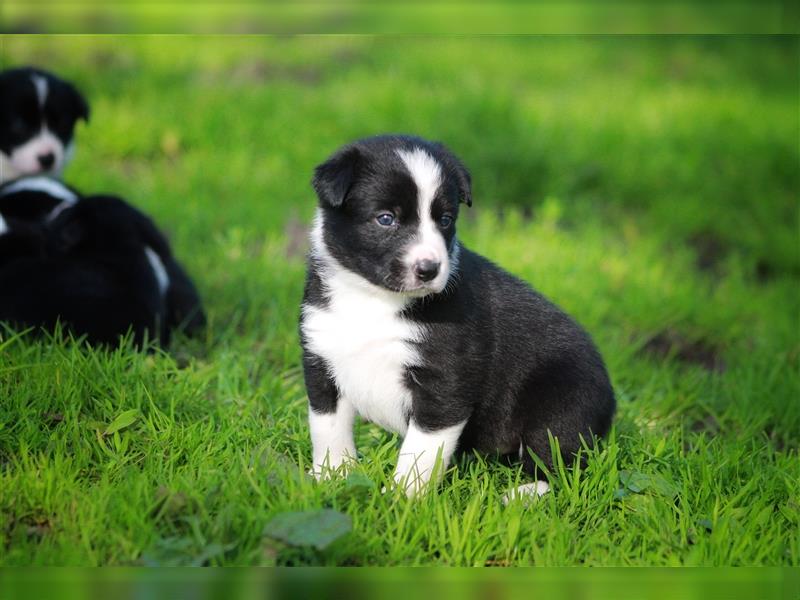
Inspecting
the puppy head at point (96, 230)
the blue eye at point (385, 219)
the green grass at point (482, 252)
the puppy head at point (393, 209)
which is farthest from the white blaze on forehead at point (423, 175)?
the puppy head at point (96, 230)

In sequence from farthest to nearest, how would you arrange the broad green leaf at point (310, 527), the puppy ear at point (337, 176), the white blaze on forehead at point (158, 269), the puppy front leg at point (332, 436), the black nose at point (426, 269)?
the white blaze on forehead at point (158, 269) < the puppy front leg at point (332, 436) < the puppy ear at point (337, 176) < the black nose at point (426, 269) < the broad green leaf at point (310, 527)

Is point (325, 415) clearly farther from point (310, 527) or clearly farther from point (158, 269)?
point (158, 269)

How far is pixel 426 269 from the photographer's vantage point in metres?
3.19

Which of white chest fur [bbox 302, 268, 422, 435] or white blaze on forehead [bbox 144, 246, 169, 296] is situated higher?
white chest fur [bbox 302, 268, 422, 435]

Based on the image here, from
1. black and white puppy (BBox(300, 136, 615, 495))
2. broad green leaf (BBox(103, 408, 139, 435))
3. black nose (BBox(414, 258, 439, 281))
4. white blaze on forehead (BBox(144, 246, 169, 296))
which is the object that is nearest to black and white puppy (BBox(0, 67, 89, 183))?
white blaze on forehead (BBox(144, 246, 169, 296))

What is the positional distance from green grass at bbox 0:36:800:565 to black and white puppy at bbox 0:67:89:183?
922 millimetres

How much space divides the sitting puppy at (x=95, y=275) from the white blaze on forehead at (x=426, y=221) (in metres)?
1.73

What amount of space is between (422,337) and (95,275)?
190 centimetres

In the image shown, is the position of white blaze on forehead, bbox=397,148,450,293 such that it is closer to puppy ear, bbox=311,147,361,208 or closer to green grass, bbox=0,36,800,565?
puppy ear, bbox=311,147,361,208

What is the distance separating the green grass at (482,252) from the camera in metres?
3.21

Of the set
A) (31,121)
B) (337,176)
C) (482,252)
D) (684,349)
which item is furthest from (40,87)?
(684,349)

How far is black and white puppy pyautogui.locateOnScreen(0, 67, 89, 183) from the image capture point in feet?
18.9

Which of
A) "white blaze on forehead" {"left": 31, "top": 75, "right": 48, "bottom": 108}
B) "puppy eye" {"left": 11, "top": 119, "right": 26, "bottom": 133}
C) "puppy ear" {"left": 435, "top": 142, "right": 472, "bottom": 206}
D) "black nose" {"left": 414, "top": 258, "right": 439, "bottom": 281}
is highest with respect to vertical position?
"puppy ear" {"left": 435, "top": 142, "right": 472, "bottom": 206}

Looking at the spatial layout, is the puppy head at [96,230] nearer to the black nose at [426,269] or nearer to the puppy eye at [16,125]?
the puppy eye at [16,125]
